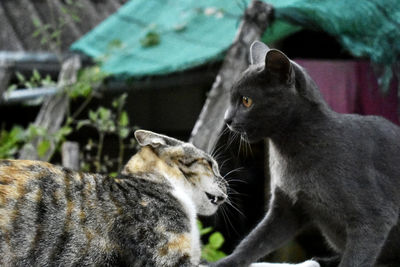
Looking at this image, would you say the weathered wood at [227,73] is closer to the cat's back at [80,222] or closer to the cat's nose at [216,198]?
the cat's nose at [216,198]

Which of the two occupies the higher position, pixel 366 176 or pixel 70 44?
pixel 366 176

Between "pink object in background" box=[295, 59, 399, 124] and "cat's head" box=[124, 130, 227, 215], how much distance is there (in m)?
1.25

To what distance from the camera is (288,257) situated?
3.63 meters

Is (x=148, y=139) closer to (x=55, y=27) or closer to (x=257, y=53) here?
(x=257, y=53)

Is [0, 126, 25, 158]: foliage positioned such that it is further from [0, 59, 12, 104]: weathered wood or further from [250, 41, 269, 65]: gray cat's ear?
[250, 41, 269, 65]: gray cat's ear

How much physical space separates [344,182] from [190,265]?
669mm

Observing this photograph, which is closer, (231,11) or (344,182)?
(344,182)

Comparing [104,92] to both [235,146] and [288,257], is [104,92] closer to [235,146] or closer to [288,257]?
[235,146]

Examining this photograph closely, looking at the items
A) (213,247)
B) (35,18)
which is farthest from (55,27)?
(213,247)

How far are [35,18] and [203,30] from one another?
79.6 inches

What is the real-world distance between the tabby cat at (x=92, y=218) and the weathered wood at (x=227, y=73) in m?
1.00

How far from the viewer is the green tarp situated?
2.98 meters

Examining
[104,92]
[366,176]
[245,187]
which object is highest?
[366,176]

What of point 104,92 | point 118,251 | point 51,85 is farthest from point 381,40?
point 104,92
